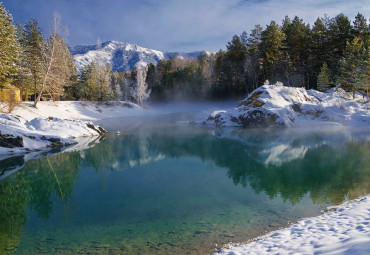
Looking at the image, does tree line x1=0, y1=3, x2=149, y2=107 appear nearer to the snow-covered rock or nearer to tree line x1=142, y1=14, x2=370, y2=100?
the snow-covered rock

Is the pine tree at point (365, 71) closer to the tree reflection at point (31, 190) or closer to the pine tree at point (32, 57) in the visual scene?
the tree reflection at point (31, 190)

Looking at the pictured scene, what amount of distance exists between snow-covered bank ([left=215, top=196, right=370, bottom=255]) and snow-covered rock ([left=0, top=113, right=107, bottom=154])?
1684 cm

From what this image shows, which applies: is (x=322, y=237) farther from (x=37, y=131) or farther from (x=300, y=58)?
(x=300, y=58)

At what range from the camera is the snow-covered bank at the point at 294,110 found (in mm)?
27984

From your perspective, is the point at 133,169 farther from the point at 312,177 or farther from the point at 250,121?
the point at 250,121

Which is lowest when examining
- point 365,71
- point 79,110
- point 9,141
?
point 9,141

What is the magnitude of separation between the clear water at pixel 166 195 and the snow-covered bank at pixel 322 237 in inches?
24.8

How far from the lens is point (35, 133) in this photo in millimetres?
18516

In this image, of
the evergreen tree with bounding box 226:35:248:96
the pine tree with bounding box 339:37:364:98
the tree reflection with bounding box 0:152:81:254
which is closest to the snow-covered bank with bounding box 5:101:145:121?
the tree reflection with bounding box 0:152:81:254

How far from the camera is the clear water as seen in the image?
5949mm

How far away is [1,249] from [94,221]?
2.09 meters

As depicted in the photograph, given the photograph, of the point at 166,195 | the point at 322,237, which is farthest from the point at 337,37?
the point at 322,237

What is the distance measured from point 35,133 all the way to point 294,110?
27.5 meters

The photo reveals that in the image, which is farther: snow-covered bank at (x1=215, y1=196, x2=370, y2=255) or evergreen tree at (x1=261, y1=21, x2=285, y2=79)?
evergreen tree at (x1=261, y1=21, x2=285, y2=79)
